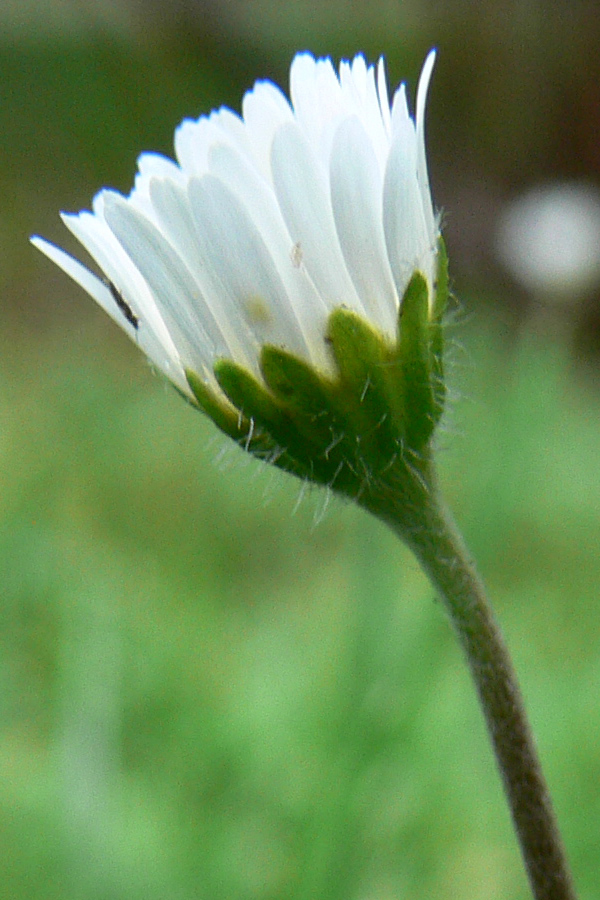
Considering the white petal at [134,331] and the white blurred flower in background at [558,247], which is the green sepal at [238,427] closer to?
the white petal at [134,331]

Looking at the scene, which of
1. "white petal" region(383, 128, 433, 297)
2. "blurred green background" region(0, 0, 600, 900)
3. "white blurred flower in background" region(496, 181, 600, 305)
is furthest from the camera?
"white blurred flower in background" region(496, 181, 600, 305)

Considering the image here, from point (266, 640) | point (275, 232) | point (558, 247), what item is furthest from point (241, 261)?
point (558, 247)

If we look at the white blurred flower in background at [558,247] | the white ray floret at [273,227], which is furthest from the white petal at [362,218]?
the white blurred flower in background at [558,247]

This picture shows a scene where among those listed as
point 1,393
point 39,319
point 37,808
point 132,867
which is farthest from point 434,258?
point 39,319

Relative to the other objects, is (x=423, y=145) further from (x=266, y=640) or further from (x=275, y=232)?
(x=266, y=640)

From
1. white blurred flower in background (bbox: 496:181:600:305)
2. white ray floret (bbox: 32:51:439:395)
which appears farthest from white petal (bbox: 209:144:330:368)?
white blurred flower in background (bbox: 496:181:600:305)

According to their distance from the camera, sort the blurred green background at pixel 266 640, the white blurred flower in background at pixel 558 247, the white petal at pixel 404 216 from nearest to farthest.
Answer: the white petal at pixel 404 216 < the blurred green background at pixel 266 640 < the white blurred flower in background at pixel 558 247

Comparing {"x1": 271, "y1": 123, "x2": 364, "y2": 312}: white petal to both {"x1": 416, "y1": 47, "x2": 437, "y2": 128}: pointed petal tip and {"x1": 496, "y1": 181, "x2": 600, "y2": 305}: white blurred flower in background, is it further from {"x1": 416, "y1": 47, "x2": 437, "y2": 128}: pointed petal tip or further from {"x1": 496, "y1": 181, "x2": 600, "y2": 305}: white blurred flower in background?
{"x1": 496, "y1": 181, "x2": 600, "y2": 305}: white blurred flower in background

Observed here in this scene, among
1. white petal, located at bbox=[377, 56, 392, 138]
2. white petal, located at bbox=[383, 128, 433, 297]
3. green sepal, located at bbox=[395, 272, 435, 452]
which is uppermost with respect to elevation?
white petal, located at bbox=[377, 56, 392, 138]

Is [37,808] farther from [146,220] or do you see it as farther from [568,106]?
[568,106]
